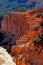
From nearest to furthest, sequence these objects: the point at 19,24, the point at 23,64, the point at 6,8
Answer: the point at 23,64 → the point at 19,24 → the point at 6,8

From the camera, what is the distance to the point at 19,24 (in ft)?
135

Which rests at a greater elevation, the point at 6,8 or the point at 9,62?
the point at 9,62

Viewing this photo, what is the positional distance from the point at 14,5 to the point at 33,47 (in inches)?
3268

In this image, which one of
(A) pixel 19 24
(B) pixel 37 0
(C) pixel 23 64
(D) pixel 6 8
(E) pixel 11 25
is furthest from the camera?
(D) pixel 6 8

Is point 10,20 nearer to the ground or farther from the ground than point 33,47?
nearer to the ground

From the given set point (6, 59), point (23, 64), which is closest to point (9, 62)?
point (6, 59)

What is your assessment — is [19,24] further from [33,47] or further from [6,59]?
[6,59]

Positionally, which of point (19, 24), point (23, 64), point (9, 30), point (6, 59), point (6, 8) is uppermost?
point (6, 59)

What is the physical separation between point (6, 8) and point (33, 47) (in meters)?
81.2

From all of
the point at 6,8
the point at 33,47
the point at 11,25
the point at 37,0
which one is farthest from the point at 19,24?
the point at 6,8

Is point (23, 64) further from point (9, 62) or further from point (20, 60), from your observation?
point (9, 62)

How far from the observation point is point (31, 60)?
569 inches

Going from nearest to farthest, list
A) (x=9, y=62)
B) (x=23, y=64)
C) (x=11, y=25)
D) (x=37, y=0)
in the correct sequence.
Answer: (x=9, y=62)
(x=23, y=64)
(x=11, y=25)
(x=37, y=0)

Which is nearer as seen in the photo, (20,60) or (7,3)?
(20,60)
